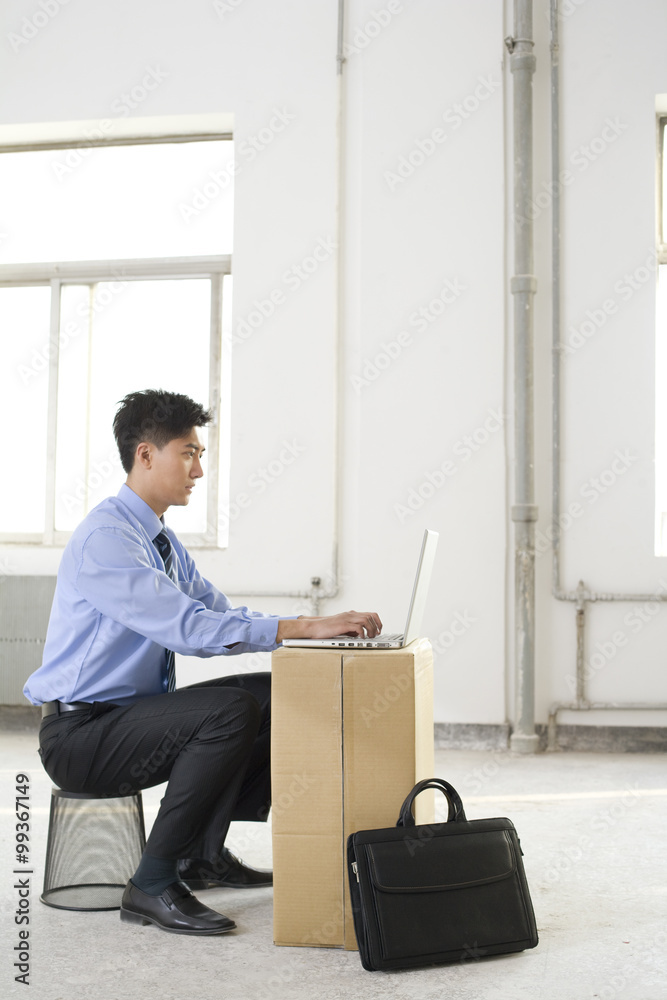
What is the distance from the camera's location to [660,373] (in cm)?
373

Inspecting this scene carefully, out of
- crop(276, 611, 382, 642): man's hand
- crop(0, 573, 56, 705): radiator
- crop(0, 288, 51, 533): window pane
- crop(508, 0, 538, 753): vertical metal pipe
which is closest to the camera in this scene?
crop(276, 611, 382, 642): man's hand

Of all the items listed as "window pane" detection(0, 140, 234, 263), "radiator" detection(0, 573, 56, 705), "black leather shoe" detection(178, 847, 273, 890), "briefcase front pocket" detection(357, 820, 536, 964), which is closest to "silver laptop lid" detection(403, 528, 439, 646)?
"briefcase front pocket" detection(357, 820, 536, 964)

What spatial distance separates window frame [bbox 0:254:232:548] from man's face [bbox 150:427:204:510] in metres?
1.98

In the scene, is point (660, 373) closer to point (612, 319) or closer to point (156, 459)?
point (612, 319)

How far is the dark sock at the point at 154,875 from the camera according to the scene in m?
1.74

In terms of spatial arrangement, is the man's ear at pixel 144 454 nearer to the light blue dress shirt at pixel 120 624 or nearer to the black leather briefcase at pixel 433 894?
the light blue dress shirt at pixel 120 624

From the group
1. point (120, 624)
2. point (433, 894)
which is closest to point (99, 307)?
point (120, 624)

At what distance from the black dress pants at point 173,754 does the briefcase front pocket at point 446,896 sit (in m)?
0.33

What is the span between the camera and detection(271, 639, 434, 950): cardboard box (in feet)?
5.38

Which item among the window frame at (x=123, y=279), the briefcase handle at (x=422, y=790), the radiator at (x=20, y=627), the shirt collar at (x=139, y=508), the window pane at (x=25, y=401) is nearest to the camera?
the briefcase handle at (x=422, y=790)

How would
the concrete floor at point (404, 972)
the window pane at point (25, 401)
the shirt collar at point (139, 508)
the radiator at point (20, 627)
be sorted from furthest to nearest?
the window pane at point (25, 401) → the radiator at point (20, 627) → the shirt collar at point (139, 508) → the concrete floor at point (404, 972)

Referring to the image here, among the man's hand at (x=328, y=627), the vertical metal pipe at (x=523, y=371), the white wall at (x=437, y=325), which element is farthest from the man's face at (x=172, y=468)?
the vertical metal pipe at (x=523, y=371)

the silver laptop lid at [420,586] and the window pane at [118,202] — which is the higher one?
the window pane at [118,202]

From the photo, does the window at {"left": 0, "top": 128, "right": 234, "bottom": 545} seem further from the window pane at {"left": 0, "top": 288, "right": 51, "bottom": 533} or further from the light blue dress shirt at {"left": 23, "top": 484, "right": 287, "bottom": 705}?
the light blue dress shirt at {"left": 23, "top": 484, "right": 287, "bottom": 705}
